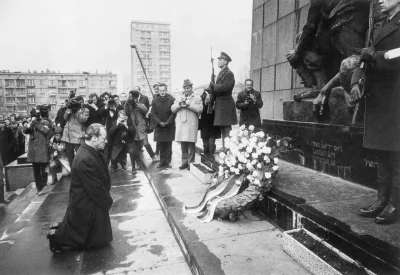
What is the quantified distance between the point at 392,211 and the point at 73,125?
6.68 metres

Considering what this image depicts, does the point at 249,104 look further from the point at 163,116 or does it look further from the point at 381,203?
the point at 381,203

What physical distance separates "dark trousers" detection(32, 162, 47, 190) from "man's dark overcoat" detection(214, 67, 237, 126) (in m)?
4.23

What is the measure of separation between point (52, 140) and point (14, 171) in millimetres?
2748

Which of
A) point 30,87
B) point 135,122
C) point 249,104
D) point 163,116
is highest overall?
point 30,87

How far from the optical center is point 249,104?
23.3ft

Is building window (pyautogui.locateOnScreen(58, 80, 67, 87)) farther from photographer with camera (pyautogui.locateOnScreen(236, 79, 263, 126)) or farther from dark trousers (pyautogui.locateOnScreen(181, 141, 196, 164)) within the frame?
photographer with camera (pyautogui.locateOnScreen(236, 79, 263, 126))

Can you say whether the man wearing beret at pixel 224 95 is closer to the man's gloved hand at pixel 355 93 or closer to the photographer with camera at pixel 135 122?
the photographer with camera at pixel 135 122

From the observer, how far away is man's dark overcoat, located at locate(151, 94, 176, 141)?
7234 mm

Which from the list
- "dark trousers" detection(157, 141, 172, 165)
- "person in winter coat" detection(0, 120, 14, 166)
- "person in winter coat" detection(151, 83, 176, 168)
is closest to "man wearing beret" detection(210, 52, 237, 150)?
"person in winter coat" detection(151, 83, 176, 168)

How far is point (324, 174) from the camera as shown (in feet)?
14.4

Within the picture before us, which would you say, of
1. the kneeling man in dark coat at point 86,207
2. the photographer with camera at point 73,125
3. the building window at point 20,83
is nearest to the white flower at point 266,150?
the kneeling man in dark coat at point 86,207

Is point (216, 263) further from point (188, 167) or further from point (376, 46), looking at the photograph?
point (188, 167)

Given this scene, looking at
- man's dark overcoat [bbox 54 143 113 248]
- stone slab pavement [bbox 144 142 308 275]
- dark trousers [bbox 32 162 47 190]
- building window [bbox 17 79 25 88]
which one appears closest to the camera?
stone slab pavement [bbox 144 142 308 275]

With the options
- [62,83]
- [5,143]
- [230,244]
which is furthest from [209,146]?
[62,83]
